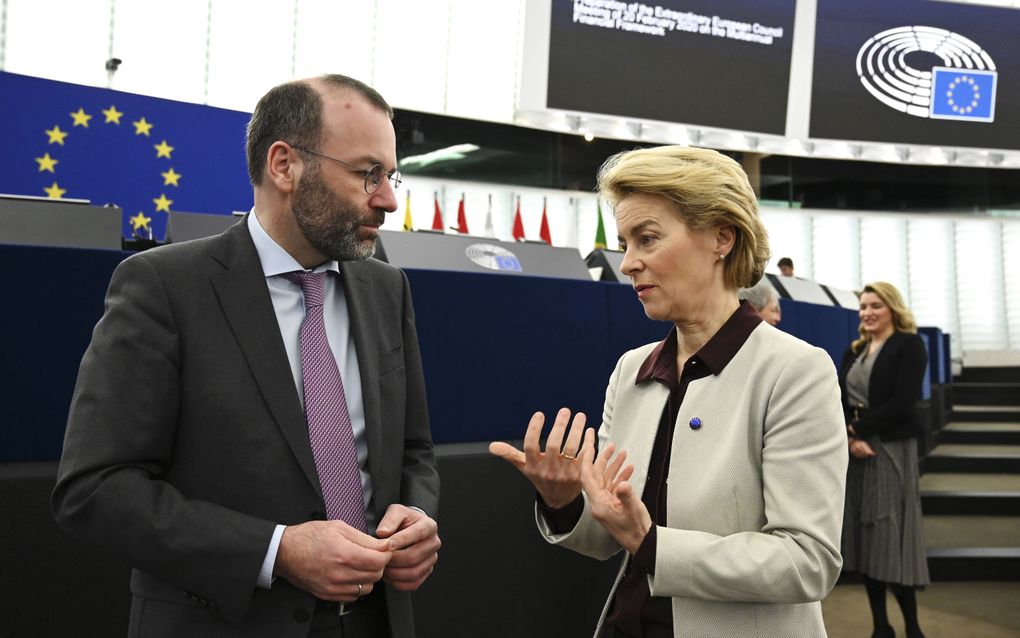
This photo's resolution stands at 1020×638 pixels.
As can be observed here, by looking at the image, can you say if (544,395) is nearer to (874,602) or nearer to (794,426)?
(794,426)

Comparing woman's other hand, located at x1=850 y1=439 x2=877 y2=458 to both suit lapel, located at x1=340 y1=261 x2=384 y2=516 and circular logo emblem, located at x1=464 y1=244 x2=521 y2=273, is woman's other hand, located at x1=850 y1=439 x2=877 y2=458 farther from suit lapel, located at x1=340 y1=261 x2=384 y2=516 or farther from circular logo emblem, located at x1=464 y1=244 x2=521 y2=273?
suit lapel, located at x1=340 y1=261 x2=384 y2=516

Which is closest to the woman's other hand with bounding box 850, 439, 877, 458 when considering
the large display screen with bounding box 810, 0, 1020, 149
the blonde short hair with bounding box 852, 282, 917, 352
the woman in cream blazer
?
the blonde short hair with bounding box 852, 282, 917, 352

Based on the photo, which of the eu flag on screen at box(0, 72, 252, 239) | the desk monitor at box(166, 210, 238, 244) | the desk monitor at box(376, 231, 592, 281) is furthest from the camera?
the eu flag on screen at box(0, 72, 252, 239)

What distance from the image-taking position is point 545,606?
2623mm

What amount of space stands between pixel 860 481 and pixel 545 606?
209 centimetres

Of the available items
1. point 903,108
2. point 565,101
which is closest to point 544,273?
point 565,101

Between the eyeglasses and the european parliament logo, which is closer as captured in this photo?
the eyeglasses

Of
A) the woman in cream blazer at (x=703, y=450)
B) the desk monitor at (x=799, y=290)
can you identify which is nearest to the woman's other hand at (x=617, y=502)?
the woman in cream blazer at (x=703, y=450)

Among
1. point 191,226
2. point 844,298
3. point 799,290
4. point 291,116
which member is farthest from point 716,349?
point 844,298

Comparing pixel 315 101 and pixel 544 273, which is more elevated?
pixel 315 101

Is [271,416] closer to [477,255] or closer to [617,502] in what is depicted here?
[617,502]

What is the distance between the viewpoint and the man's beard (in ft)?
4.54

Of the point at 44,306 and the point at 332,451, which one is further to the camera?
the point at 44,306

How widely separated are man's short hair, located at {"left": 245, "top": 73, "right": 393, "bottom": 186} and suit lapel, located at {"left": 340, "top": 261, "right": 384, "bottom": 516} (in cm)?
24
